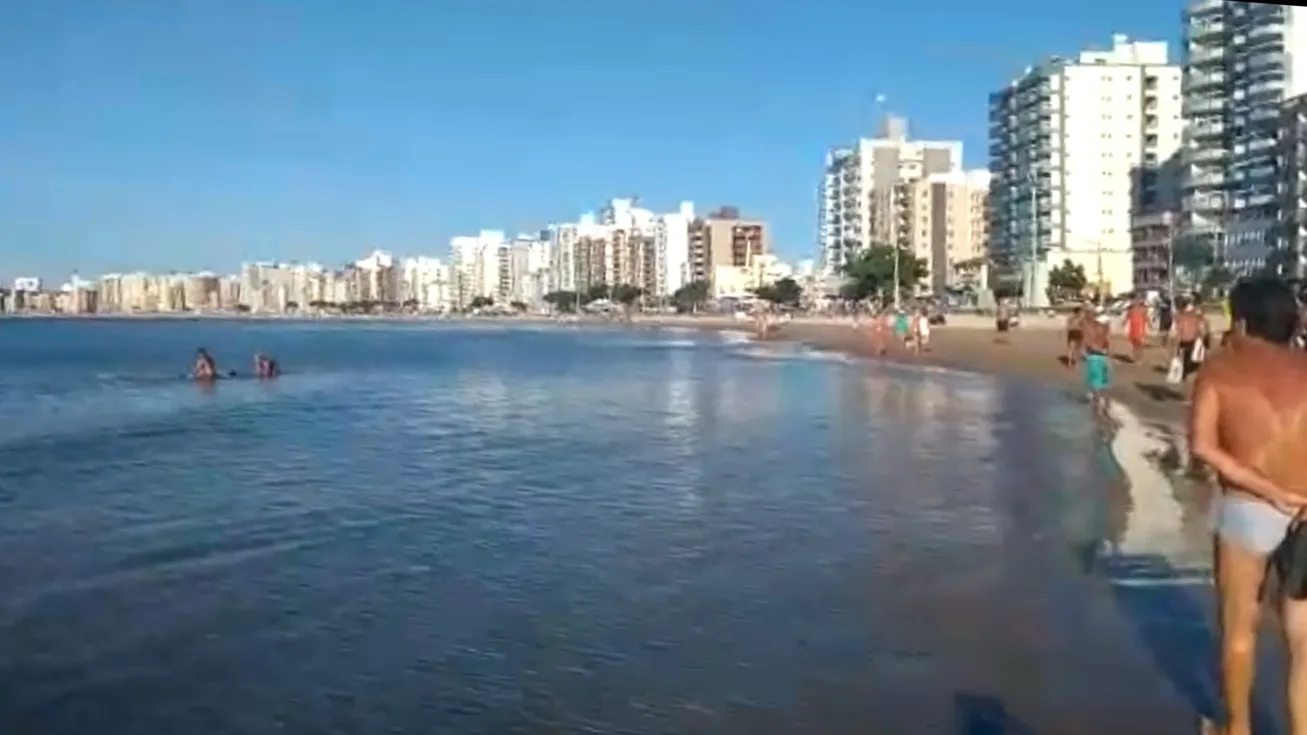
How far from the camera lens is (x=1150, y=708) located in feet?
17.8

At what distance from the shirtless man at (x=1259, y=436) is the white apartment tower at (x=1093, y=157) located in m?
124

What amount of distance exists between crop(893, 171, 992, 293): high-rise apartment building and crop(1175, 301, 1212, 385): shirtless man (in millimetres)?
132228

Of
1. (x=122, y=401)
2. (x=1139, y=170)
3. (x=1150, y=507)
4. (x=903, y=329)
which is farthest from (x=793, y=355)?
(x=1139, y=170)

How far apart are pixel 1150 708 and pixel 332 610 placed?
4033 millimetres

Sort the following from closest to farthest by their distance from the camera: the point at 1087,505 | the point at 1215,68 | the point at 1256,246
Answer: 1. the point at 1087,505
2. the point at 1256,246
3. the point at 1215,68

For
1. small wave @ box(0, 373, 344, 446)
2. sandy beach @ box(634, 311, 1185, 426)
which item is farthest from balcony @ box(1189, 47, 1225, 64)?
small wave @ box(0, 373, 344, 446)

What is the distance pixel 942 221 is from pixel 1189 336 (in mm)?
138206

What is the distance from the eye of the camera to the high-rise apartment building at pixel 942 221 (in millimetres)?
158000

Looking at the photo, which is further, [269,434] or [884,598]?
[269,434]

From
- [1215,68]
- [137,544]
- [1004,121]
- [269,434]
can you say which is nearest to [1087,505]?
[137,544]

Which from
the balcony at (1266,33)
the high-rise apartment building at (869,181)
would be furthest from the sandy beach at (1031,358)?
the high-rise apartment building at (869,181)

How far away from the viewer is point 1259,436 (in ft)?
13.3

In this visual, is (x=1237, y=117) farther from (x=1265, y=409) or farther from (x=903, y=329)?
(x=1265, y=409)

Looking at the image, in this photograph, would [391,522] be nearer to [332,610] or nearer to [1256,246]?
[332,610]
